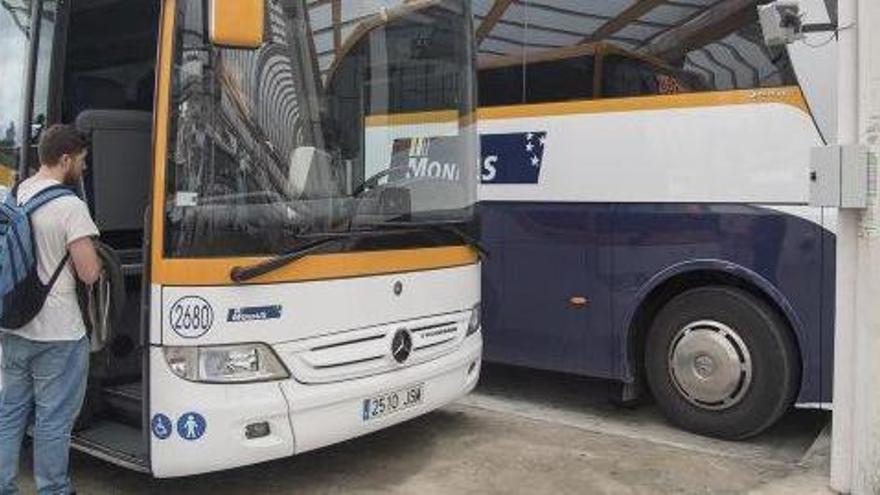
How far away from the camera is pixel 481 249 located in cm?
591

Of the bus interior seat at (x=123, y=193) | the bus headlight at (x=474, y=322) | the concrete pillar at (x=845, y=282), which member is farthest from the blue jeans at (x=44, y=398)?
the concrete pillar at (x=845, y=282)

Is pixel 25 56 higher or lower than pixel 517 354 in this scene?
higher

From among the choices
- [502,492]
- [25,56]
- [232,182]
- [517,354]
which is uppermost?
[25,56]

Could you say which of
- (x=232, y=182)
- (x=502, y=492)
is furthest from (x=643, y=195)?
(x=232, y=182)

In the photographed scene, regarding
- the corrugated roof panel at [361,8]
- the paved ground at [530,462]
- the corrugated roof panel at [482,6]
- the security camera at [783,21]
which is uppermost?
the corrugated roof panel at [482,6]

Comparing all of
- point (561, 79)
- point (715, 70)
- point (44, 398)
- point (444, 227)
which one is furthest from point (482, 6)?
point (44, 398)

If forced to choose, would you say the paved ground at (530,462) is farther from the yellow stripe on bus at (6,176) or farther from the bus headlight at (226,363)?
the yellow stripe on bus at (6,176)

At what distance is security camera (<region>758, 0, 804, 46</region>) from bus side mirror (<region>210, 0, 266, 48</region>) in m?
2.49

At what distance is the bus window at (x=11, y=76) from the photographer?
5.50m

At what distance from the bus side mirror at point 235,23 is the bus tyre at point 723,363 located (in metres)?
3.28

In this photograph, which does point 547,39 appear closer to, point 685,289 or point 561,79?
point 561,79

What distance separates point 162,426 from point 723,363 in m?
3.35

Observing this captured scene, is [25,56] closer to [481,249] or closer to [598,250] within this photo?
[481,249]

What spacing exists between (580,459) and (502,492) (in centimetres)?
73
